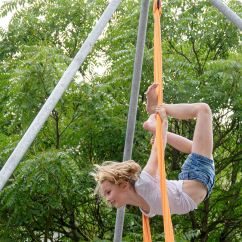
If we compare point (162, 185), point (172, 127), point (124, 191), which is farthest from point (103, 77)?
point (162, 185)

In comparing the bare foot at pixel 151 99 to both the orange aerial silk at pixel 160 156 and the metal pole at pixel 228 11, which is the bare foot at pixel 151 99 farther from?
the metal pole at pixel 228 11

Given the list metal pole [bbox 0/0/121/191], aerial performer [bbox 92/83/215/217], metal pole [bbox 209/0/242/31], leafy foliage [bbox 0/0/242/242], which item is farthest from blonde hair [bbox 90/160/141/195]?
leafy foliage [bbox 0/0/242/242]

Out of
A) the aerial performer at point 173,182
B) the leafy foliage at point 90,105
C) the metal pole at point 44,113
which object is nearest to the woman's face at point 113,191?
the aerial performer at point 173,182

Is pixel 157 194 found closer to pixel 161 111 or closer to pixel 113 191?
pixel 113 191

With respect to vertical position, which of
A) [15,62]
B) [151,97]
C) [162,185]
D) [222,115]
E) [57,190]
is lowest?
[162,185]

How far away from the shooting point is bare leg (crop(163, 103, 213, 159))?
2478 millimetres

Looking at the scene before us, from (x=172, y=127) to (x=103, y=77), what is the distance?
176cm

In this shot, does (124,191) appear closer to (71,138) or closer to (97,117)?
(97,117)

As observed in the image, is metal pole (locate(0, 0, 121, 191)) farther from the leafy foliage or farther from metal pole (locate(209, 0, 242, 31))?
the leafy foliage

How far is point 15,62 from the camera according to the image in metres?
5.38

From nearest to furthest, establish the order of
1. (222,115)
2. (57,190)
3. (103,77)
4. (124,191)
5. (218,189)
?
(124,191), (57,190), (103,77), (222,115), (218,189)

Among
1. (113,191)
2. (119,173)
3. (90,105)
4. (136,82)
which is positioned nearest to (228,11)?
(136,82)

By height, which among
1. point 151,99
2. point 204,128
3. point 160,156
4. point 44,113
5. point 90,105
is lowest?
point 160,156

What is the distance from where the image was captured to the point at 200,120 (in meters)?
2.49
